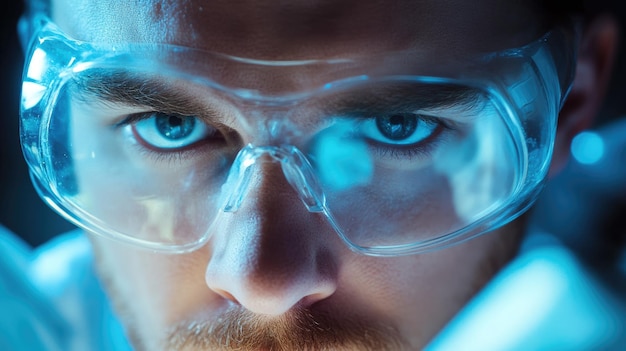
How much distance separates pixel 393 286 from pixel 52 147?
44cm

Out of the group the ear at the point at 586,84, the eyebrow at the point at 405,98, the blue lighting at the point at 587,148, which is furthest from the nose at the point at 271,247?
the blue lighting at the point at 587,148

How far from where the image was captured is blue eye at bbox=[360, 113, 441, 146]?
2.46 feet

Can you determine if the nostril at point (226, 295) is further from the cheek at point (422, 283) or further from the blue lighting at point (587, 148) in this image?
the blue lighting at point (587, 148)

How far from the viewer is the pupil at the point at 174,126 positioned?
791mm

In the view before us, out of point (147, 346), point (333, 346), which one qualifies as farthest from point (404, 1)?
point (147, 346)

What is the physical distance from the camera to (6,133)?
50.3 inches

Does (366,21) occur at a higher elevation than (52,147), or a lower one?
higher

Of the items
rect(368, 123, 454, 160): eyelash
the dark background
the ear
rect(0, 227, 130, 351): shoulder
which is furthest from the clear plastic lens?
the dark background

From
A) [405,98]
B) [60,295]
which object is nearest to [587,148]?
[405,98]

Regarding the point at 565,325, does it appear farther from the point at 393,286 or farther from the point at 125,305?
the point at 125,305

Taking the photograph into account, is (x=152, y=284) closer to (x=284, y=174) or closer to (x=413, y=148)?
(x=284, y=174)

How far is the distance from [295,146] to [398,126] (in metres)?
0.13

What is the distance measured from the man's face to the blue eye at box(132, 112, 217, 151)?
0.11 m

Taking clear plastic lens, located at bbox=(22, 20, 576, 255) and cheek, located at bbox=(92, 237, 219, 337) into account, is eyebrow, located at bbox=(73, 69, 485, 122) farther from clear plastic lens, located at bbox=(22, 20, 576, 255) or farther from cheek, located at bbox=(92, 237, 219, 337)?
cheek, located at bbox=(92, 237, 219, 337)
